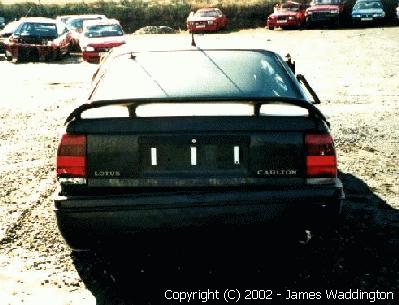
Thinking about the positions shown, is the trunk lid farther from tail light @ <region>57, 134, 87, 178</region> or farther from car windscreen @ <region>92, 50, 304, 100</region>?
→ car windscreen @ <region>92, 50, 304, 100</region>

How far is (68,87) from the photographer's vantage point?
492 inches

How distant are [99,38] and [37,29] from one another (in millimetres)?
2885

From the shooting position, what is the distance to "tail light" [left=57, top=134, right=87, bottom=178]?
3205 mm

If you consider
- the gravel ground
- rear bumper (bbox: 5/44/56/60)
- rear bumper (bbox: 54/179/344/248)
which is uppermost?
rear bumper (bbox: 5/44/56/60)

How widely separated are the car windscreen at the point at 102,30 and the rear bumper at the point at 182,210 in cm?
1642

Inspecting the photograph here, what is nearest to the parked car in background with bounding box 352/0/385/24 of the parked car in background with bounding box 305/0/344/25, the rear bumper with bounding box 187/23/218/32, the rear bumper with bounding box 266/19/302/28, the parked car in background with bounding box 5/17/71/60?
the parked car in background with bounding box 305/0/344/25

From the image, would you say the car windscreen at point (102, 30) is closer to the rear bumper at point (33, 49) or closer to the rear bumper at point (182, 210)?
the rear bumper at point (33, 49)

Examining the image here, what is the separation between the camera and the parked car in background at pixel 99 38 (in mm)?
17109

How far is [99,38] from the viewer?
711 inches

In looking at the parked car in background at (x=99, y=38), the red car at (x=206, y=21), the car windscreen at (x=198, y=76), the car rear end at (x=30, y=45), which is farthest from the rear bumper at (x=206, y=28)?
the car windscreen at (x=198, y=76)

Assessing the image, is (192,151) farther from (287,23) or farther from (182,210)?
(287,23)

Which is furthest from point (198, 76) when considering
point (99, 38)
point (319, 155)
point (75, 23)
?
point (75, 23)

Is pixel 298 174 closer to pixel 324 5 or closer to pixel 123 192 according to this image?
pixel 123 192

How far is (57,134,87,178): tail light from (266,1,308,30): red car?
26.7 m
